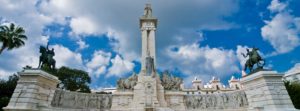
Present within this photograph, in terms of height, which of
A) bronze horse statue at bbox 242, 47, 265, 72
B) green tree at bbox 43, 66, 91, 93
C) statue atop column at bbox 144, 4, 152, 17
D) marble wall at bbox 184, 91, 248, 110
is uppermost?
statue atop column at bbox 144, 4, 152, 17

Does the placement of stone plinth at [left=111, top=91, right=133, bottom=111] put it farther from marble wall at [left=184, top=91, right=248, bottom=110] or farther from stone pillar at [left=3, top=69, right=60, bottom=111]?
stone pillar at [left=3, top=69, right=60, bottom=111]

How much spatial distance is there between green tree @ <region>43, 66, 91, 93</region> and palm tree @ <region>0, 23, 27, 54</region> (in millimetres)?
12579

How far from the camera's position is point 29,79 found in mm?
17047

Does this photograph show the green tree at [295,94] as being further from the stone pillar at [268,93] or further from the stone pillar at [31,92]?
the stone pillar at [31,92]

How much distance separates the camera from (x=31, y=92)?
1659 cm

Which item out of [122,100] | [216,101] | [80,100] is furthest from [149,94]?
[216,101]

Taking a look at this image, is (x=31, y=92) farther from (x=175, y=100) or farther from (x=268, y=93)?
(x=268, y=93)

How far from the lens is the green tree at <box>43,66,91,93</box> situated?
135 ft

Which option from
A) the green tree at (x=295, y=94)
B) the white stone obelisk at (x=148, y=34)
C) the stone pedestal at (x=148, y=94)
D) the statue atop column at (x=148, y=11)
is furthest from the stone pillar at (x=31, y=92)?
the green tree at (x=295, y=94)

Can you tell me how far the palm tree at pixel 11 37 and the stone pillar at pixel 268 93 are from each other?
27532mm

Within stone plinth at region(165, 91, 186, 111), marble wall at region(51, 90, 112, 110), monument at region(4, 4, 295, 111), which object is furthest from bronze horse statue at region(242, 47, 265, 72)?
marble wall at region(51, 90, 112, 110)

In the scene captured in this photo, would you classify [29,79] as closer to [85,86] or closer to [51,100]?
[51,100]

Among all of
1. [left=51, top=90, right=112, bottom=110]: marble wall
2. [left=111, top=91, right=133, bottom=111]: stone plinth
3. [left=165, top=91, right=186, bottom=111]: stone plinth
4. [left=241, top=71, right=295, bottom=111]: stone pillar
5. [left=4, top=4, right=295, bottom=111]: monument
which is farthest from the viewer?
[left=165, top=91, right=186, bottom=111]: stone plinth

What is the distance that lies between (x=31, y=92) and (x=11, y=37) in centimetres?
1488
